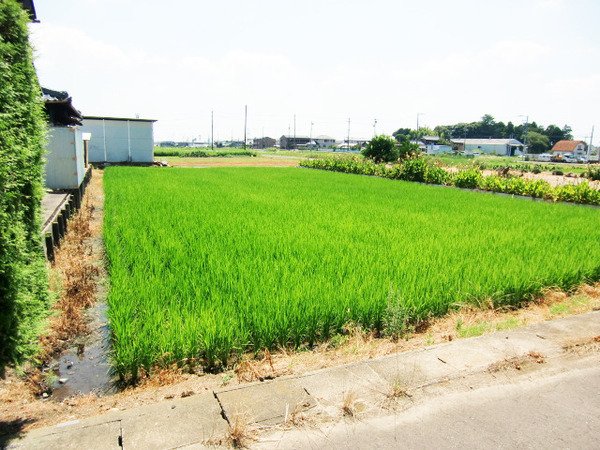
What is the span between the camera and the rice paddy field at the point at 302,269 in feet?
9.38

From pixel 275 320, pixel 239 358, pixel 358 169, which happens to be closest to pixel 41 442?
pixel 239 358

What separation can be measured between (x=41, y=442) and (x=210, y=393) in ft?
2.59

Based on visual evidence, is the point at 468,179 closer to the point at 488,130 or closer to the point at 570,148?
the point at 570,148

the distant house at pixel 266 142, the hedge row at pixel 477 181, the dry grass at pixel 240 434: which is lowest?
the dry grass at pixel 240 434

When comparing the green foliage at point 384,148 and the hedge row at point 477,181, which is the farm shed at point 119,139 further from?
the green foliage at point 384,148

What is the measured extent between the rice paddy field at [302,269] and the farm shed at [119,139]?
56.9ft

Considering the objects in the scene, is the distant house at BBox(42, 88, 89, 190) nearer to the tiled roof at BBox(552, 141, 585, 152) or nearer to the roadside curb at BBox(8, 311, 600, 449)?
the roadside curb at BBox(8, 311, 600, 449)

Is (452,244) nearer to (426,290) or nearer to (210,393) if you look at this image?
(426,290)

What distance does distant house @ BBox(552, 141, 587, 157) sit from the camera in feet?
246

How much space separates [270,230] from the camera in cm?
584

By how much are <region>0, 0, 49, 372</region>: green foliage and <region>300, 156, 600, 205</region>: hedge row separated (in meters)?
11.3

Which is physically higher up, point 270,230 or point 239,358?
point 270,230

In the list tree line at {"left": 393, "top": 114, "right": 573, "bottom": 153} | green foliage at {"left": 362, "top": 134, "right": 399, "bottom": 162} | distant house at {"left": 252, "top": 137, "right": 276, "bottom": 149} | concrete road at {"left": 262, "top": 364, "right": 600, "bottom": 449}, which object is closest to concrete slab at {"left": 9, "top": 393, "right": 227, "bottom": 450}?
concrete road at {"left": 262, "top": 364, "right": 600, "bottom": 449}

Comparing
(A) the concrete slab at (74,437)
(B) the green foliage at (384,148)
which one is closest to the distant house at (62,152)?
(A) the concrete slab at (74,437)
